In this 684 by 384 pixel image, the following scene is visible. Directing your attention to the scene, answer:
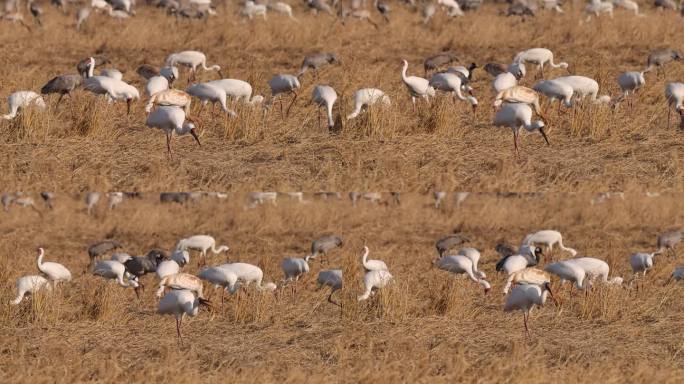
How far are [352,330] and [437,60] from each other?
233 inches

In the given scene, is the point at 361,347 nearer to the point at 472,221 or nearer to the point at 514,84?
the point at 514,84

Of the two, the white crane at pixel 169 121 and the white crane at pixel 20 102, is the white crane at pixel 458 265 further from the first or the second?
the white crane at pixel 20 102

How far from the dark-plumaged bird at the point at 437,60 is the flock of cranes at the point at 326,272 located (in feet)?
7.74

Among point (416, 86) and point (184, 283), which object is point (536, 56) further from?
point (184, 283)

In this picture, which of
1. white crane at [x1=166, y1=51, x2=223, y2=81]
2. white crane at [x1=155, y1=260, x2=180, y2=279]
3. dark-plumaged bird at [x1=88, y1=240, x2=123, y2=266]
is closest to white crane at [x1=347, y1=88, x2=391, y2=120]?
white crane at [x1=155, y1=260, x2=180, y2=279]

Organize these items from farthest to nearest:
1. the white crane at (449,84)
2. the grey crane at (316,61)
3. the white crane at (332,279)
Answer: the grey crane at (316,61)
the white crane at (449,84)
the white crane at (332,279)

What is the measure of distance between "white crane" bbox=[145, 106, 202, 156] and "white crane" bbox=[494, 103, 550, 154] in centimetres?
305

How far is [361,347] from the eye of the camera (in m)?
10.3

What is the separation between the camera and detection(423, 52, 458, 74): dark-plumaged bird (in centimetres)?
1571

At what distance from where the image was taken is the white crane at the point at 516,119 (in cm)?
1158

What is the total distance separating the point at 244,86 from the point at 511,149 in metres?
3.35

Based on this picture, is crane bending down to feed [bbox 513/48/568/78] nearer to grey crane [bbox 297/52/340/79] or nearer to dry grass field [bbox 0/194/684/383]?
grey crane [bbox 297/52/340/79]

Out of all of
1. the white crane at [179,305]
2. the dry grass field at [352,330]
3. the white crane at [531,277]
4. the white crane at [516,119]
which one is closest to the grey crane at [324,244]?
the dry grass field at [352,330]

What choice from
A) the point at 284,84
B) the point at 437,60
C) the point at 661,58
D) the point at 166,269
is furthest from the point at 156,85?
the point at 661,58
